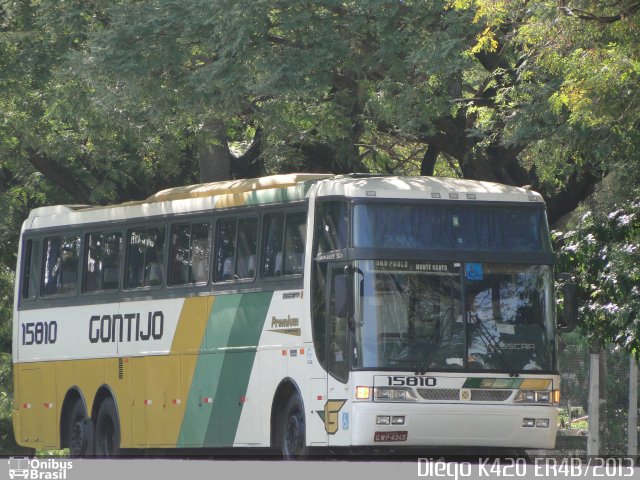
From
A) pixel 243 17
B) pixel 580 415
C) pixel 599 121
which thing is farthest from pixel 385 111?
pixel 580 415

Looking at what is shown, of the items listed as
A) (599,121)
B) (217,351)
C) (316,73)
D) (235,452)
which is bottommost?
(235,452)

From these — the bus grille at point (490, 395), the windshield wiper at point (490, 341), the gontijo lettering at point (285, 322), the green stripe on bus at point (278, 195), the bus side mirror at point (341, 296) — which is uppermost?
the green stripe on bus at point (278, 195)

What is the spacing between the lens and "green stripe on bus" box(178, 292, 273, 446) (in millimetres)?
17641

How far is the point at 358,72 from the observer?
22.3 metres

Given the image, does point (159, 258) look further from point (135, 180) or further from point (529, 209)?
point (135, 180)

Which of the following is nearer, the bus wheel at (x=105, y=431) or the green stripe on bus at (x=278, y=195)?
the green stripe on bus at (x=278, y=195)

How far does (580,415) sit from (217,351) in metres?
14.7

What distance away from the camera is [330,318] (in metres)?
16.0

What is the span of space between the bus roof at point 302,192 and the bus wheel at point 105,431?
2.78 m

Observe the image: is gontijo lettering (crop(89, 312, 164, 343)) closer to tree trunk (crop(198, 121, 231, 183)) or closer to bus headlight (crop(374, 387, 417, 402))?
bus headlight (crop(374, 387, 417, 402))

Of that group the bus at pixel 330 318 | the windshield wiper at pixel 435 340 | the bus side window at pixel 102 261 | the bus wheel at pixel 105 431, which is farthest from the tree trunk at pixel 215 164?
the windshield wiper at pixel 435 340

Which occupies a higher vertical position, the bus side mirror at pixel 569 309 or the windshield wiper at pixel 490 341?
the bus side mirror at pixel 569 309

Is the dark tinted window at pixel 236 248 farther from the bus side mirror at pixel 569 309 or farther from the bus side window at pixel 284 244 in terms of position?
the bus side mirror at pixel 569 309

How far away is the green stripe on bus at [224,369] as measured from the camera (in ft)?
57.9
